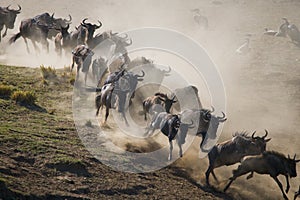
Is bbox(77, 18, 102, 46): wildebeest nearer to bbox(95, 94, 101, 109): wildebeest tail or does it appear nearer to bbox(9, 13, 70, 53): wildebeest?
bbox(9, 13, 70, 53): wildebeest

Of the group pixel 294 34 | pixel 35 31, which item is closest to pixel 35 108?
pixel 35 31

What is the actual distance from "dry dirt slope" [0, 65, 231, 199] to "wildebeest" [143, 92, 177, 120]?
2387 millimetres

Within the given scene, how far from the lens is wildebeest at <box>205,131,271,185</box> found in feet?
41.4

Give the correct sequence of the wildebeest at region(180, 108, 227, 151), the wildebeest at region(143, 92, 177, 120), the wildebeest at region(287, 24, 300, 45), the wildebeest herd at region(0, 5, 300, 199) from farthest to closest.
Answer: the wildebeest at region(287, 24, 300, 45)
the wildebeest at region(143, 92, 177, 120)
the wildebeest at region(180, 108, 227, 151)
the wildebeest herd at region(0, 5, 300, 199)

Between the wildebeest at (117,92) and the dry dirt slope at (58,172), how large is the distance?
129 centimetres

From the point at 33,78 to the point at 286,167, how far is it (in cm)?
1039

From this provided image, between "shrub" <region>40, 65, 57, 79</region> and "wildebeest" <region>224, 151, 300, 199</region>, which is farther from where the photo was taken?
"shrub" <region>40, 65, 57, 79</region>

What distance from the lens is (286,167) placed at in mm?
12117

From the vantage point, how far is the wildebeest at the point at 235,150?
12.6 meters

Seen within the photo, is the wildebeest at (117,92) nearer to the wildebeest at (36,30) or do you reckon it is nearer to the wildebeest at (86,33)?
the wildebeest at (86,33)

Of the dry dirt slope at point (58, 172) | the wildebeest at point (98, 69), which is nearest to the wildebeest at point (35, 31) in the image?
the wildebeest at point (98, 69)

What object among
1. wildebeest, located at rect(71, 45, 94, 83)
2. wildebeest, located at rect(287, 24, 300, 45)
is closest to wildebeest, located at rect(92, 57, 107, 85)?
wildebeest, located at rect(71, 45, 94, 83)

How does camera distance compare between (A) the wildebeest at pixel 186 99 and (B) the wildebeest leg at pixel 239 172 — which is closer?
(B) the wildebeest leg at pixel 239 172

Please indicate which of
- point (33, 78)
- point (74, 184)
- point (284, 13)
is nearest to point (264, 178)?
point (74, 184)
